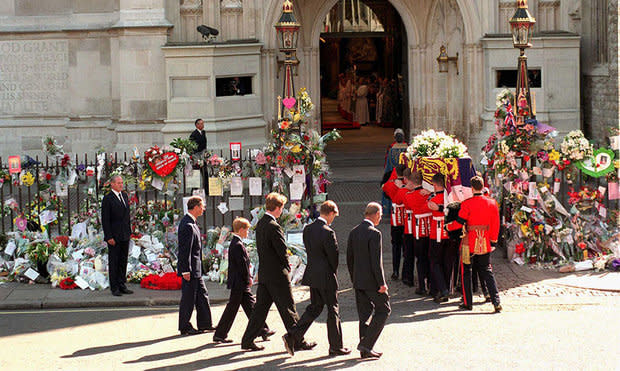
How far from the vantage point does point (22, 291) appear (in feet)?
49.7

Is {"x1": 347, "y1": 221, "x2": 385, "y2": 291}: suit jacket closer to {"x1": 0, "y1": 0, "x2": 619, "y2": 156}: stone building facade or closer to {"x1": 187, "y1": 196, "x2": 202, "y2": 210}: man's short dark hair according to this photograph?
{"x1": 187, "y1": 196, "x2": 202, "y2": 210}: man's short dark hair

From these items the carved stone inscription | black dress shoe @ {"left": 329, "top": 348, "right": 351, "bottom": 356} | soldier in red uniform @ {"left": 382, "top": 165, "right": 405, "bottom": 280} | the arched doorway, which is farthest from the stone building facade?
black dress shoe @ {"left": 329, "top": 348, "right": 351, "bottom": 356}

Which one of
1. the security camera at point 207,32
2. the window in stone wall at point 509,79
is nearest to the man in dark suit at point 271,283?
the security camera at point 207,32

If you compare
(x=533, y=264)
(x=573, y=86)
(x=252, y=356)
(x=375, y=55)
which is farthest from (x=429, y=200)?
(x=375, y=55)

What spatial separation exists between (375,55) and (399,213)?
27952mm

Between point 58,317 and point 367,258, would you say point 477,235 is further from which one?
point 58,317

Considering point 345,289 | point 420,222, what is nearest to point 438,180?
point 420,222

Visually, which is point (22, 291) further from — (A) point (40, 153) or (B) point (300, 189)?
(A) point (40, 153)

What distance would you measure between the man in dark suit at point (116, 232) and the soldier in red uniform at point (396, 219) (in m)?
3.61

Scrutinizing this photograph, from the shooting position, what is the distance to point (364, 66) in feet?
141

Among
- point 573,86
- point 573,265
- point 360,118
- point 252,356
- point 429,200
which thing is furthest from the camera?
point 360,118

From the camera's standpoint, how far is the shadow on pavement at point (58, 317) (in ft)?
43.7

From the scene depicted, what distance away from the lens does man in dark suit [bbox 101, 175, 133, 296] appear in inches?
577

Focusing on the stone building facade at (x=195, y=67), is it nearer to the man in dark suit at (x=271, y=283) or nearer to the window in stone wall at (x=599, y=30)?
the window in stone wall at (x=599, y=30)
